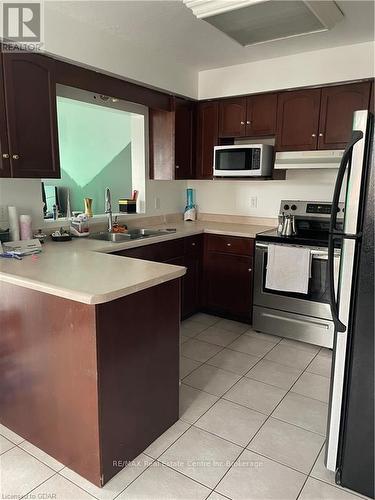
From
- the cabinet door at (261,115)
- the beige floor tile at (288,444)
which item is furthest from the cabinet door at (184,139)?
the beige floor tile at (288,444)

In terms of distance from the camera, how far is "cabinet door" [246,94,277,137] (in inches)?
135

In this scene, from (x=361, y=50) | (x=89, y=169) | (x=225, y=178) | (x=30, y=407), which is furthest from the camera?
(x=89, y=169)

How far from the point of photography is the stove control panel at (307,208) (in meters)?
3.36

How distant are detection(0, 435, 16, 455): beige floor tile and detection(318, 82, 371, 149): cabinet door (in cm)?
307

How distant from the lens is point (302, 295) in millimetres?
3105

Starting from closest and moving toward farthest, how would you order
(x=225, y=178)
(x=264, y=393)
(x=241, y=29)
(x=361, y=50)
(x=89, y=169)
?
(x=241, y=29) < (x=264, y=393) < (x=361, y=50) < (x=225, y=178) < (x=89, y=169)

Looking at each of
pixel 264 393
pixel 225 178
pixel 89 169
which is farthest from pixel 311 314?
pixel 89 169

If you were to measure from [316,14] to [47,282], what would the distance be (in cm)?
204

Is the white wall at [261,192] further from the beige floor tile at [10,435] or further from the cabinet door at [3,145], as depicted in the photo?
the beige floor tile at [10,435]

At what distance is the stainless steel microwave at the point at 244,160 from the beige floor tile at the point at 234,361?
1.57 m

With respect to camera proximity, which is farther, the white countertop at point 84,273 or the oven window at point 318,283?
the oven window at point 318,283

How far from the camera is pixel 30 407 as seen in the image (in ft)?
6.38

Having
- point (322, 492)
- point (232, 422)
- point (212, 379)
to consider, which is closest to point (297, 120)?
point (212, 379)

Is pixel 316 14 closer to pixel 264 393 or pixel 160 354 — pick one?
pixel 160 354
